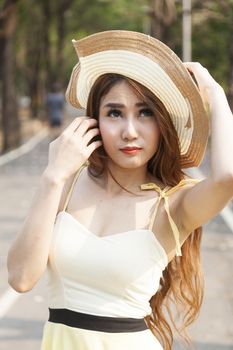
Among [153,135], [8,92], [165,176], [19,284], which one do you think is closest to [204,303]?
[165,176]

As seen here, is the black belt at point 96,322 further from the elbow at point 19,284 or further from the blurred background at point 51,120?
the blurred background at point 51,120

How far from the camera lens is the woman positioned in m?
3.02

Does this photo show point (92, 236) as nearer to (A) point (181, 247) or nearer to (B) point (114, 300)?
(B) point (114, 300)

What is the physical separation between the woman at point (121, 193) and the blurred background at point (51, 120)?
4.05 m

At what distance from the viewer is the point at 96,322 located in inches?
120

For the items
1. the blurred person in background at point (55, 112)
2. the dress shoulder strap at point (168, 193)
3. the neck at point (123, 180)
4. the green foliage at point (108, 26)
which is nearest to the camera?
the dress shoulder strap at point (168, 193)

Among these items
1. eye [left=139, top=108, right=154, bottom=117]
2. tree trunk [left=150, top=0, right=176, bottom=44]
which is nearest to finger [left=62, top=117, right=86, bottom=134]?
eye [left=139, top=108, right=154, bottom=117]

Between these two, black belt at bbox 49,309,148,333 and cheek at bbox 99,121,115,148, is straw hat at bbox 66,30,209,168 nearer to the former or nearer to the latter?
cheek at bbox 99,121,115,148

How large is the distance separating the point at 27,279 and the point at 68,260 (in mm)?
142

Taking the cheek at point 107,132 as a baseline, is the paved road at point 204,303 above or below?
below

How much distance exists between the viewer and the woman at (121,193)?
3.02 m

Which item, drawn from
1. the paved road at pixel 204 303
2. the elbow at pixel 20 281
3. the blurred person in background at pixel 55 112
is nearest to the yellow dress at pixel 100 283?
the elbow at pixel 20 281

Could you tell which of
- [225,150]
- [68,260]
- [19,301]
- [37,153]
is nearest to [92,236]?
[68,260]

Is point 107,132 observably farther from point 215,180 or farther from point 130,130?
point 215,180
